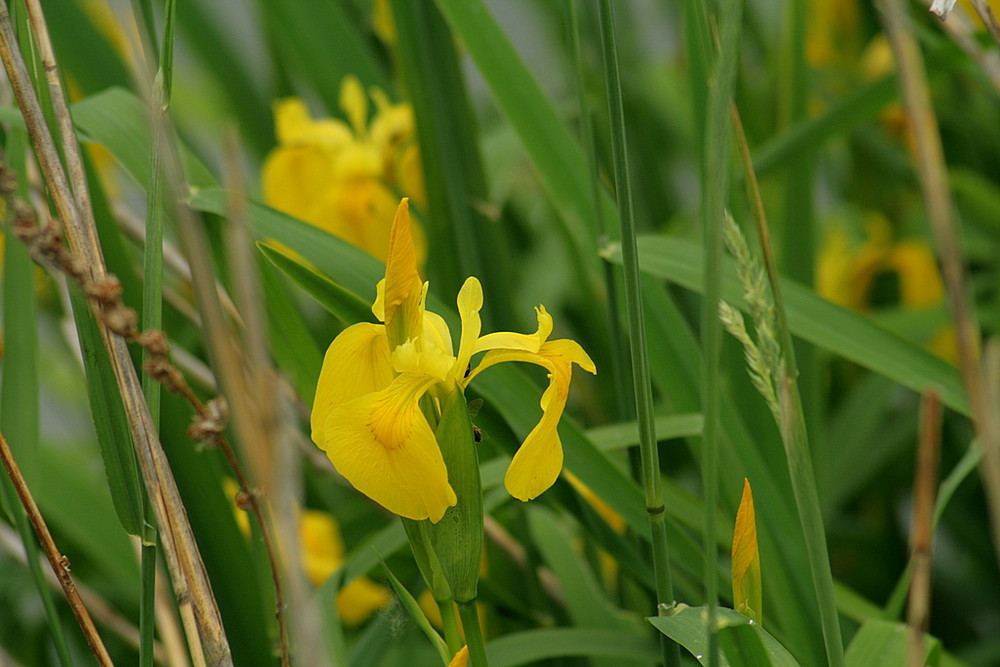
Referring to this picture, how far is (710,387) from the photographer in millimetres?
186

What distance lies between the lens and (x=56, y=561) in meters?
0.26

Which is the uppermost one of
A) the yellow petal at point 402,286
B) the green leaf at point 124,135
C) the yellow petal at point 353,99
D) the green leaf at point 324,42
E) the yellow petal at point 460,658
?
the green leaf at point 324,42

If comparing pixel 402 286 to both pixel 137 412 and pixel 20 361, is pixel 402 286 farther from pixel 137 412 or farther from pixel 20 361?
pixel 20 361

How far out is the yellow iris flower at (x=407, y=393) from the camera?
22cm

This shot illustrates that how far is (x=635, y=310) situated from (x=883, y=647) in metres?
0.16

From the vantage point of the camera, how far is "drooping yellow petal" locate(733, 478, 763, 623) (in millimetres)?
234

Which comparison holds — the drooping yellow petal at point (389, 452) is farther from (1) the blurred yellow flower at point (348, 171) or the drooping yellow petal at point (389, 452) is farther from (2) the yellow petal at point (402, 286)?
(1) the blurred yellow flower at point (348, 171)

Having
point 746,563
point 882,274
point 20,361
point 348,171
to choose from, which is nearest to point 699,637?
point 746,563

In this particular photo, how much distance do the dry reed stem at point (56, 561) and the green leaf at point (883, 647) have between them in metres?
0.24

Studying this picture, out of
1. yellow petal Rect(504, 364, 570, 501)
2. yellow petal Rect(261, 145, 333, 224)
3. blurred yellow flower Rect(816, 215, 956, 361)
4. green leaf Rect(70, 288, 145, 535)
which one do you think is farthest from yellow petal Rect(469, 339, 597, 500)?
blurred yellow flower Rect(816, 215, 956, 361)

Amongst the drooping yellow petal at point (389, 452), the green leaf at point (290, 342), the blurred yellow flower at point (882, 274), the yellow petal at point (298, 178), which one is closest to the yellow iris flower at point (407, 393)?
the drooping yellow petal at point (389, 452)

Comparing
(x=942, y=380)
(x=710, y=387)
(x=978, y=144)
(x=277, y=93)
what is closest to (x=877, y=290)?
(x=978, y=144)

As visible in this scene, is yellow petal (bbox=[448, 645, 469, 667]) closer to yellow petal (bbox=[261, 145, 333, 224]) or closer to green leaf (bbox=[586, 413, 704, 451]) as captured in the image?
green leaf (bbox=[586, 413, 704, 451])

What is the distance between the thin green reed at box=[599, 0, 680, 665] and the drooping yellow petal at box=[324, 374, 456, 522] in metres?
0.05
